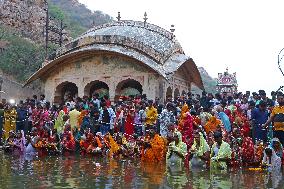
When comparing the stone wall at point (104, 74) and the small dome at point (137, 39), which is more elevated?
the small dome at point (137, 39)

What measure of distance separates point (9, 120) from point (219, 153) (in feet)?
29.8

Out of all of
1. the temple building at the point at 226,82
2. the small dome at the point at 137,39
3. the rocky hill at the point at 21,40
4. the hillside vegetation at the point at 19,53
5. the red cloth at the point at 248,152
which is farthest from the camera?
the hillside vegetation at the point at 19,53

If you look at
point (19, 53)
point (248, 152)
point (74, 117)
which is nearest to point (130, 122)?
point (74, 117)

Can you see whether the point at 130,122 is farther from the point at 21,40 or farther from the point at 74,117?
the point at 21,40

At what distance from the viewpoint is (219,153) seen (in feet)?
32.6

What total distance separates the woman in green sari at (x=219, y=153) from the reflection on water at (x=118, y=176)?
360 mm

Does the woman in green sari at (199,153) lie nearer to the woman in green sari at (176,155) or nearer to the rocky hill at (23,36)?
the woman in green sari at (176,155)

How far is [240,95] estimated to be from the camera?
15438mm

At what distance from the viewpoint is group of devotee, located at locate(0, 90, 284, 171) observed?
34.6 feet

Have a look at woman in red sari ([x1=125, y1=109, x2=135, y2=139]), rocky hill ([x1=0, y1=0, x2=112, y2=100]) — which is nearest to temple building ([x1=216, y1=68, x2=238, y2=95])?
rocky hill ([x1=0, y1=0, x2=112, y2=100])

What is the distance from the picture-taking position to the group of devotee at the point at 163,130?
415 inches

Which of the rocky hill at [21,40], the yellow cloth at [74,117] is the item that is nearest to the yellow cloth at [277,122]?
the yellow cloth at [74,117]

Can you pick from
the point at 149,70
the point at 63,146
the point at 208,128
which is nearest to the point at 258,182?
the point at 208,128

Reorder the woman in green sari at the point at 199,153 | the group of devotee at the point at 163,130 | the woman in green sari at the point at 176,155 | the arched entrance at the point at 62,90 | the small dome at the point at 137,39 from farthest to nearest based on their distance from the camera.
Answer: the arched entrance at the point at 62,90 < the small dome at the point at 137,39 < the woman in green sari at the point at 176,155 < the group of devotee at the point at 163,130 < the woman in green sari at the point at 199,153
